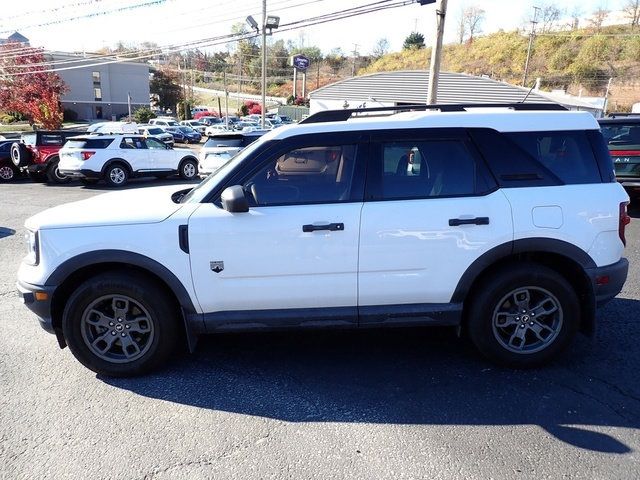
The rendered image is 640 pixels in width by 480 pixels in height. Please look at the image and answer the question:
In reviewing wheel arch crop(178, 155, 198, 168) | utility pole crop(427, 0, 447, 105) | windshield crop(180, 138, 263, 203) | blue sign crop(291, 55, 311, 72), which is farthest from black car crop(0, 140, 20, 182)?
blue sign crop(291, 55, 311, 72)

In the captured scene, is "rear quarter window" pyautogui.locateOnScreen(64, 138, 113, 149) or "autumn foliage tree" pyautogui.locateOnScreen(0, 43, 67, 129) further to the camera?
"autumn foliage tree" pyautogui.locateOnScreen(0, 43, 67, 129)

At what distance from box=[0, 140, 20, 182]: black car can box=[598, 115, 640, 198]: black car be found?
17.2 meters

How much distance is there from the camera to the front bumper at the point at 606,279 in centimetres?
355

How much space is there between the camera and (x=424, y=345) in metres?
4.11

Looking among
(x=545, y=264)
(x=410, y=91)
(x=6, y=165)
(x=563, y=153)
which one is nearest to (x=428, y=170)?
(x=563, y=153)

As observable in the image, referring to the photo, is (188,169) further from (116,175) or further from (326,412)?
(326,412)

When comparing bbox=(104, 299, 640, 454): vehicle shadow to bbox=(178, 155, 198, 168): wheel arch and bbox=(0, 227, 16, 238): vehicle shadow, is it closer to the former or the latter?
bbox=(0, 227, 16, 238): vehicle shadow

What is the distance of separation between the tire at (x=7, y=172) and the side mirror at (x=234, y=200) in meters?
16.2

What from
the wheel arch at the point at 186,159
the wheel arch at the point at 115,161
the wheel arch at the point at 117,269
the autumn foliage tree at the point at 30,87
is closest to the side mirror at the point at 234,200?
the wheel arch at the point at 117,269

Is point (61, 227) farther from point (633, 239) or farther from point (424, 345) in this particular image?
point (633, 239)

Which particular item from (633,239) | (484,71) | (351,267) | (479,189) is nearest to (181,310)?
(351,267)

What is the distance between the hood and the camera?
3.41 meters

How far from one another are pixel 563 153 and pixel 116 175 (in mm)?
14682

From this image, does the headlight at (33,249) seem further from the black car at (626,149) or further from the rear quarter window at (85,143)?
the rear quarter window at (85,143)
